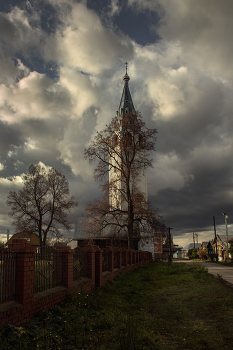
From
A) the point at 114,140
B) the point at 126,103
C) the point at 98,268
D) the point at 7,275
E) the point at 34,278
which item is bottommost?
the point at 98,268

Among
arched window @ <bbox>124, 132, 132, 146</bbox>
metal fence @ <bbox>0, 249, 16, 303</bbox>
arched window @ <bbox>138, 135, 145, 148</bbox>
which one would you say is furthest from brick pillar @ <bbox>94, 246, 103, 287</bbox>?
arched window @ <bbox>138, 135, 145, 148</bbox>

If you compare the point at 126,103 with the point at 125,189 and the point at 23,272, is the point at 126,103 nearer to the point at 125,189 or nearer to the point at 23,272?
the point at 125,189

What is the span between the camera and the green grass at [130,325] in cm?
451

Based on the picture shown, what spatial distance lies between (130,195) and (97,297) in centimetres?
1424

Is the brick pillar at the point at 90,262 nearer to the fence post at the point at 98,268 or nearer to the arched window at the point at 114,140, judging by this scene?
the fence post at the point at 98,268

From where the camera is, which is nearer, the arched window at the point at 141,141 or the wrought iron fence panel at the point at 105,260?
the wrought iron fence panel at the point at 105,260

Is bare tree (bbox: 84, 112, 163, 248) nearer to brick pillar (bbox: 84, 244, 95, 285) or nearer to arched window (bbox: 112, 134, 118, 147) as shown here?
arched window (bbox: 112, 134, 118, 147)

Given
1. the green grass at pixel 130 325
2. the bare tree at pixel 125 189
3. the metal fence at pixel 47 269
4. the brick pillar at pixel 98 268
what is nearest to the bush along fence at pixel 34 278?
the metal fence at pixel 47 269

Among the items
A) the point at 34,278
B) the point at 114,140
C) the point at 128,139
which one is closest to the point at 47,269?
the point at 34,278

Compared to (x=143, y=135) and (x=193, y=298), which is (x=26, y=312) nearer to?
(x=193, y=298)

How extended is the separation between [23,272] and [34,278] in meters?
0.66

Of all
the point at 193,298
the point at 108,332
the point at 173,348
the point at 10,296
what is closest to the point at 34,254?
the point at 10,296

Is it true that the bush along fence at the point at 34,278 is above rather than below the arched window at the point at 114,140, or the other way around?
below

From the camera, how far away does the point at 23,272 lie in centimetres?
525
